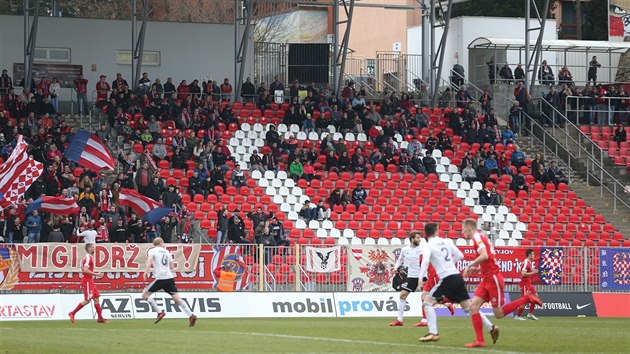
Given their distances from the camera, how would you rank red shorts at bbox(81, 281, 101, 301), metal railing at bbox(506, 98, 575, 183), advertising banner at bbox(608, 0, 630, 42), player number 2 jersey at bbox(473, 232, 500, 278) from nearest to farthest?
player number 2 jersey at bbox(473, 232, 500, 278) < red shorts at bbox(81, 281, 101, 301) < metal railing at bbox(506, 98, 575, 183) < advertising banner at bbox(608, 0, 630, 42)

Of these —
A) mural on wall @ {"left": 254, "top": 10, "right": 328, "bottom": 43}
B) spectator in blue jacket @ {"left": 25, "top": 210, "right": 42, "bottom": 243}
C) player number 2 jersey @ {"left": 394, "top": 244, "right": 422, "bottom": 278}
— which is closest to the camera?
player number 2 jersey @ {"left": 394, "top": 244, "right": 422, "bottom": 278}

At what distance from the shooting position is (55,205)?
3247cm

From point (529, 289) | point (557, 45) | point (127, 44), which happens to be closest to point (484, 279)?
point (529, 289)

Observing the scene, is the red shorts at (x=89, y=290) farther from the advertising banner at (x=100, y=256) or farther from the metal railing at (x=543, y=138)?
the metal railing at (x=543, y=138)

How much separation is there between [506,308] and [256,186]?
20777 mm

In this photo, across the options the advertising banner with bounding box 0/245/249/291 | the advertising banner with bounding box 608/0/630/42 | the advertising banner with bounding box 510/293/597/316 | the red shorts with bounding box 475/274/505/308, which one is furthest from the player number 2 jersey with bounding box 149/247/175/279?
the advertising banner with bounding box 608/0/630/42

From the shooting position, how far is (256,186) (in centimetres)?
3931

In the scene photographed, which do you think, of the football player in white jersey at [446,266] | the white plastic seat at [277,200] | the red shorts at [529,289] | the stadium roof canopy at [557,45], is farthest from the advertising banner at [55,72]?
the football player in white jersey at [446,266]

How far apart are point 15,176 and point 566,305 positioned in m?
15.3

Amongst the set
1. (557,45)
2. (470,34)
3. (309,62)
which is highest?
(470,34)

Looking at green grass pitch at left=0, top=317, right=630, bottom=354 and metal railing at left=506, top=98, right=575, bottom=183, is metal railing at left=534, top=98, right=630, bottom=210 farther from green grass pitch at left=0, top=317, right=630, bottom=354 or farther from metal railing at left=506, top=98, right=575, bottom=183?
green grass pitch at left=0, top=317, right=630, bottom=354

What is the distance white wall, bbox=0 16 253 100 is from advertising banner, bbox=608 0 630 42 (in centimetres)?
1840

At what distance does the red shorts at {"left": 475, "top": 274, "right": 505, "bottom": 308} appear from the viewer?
1802 cm

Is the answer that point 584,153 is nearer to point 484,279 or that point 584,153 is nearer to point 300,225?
point 300,225
